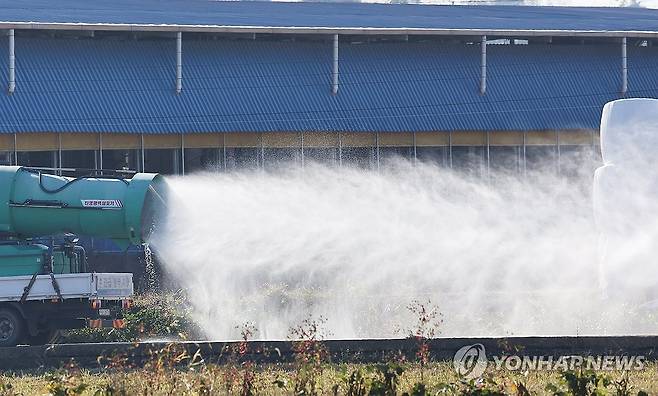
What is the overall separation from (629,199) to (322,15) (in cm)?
2221

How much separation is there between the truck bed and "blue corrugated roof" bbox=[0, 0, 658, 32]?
1679cm

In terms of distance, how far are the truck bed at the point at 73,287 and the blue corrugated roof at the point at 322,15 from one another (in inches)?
661

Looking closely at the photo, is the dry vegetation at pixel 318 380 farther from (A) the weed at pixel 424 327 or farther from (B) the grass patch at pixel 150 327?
(B) the grass patch at pixel 150 327

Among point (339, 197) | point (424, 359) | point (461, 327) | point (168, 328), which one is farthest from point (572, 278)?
point (424, 359)

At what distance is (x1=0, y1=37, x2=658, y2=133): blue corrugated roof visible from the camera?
115 feet

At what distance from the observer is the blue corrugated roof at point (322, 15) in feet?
127

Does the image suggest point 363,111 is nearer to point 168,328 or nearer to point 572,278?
point 572,278

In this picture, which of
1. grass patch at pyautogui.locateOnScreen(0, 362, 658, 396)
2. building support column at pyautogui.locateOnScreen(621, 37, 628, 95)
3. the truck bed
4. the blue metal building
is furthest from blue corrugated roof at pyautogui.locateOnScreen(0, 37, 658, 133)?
grass patch at pyautogui.locateOnScreen(0, 362, 658, 396)

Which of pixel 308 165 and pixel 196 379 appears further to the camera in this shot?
pixel 308 165

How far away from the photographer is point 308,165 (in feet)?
121

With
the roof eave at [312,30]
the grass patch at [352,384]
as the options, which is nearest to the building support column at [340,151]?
the roof eave at [312,30]

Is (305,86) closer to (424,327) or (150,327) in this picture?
(150,327)

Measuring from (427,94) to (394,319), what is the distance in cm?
1674

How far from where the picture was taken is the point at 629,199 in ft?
76.1
